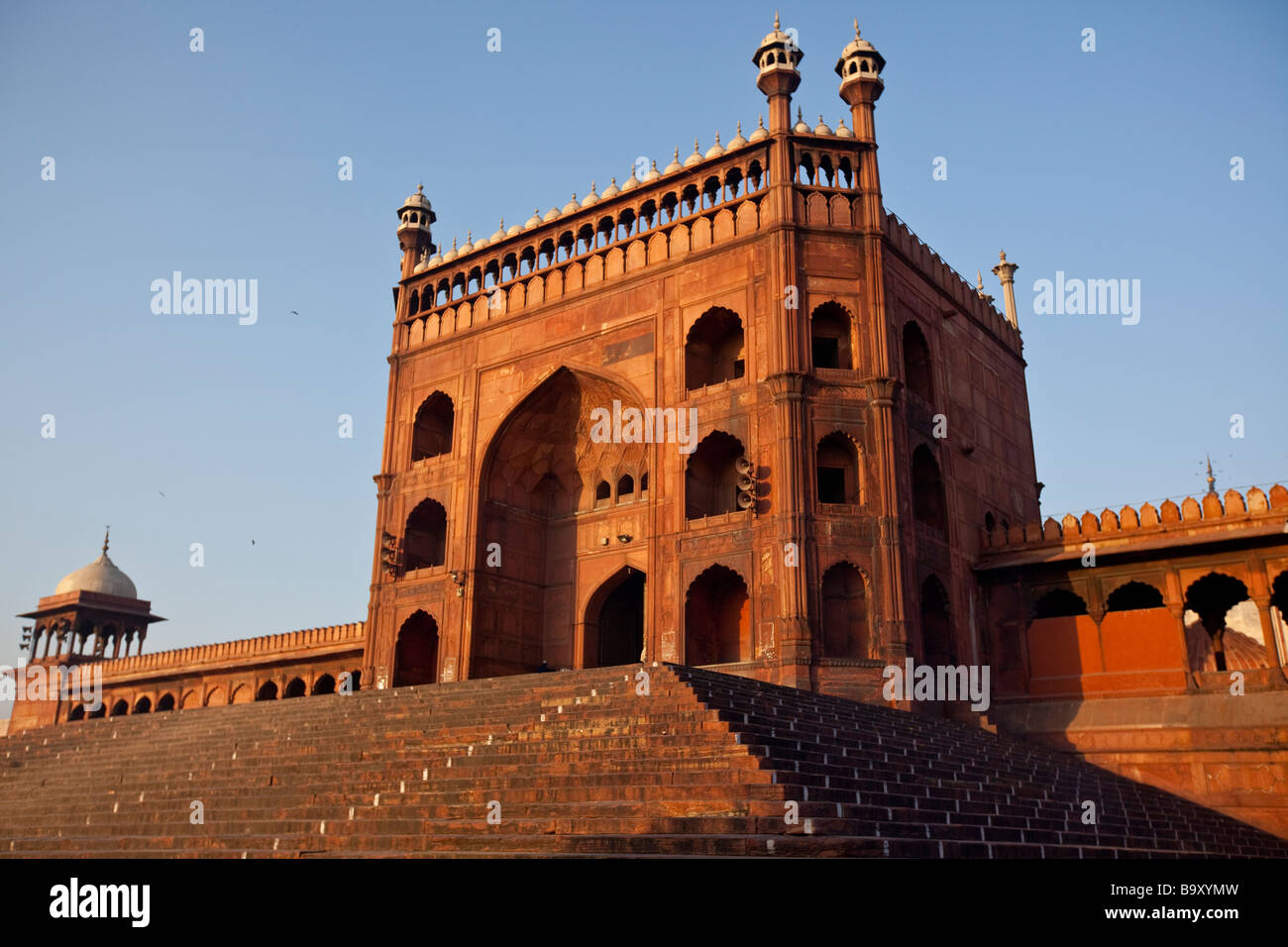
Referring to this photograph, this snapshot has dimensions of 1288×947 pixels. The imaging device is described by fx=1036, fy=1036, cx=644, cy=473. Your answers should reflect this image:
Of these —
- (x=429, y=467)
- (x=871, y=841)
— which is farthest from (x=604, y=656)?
(x=871, y=841)

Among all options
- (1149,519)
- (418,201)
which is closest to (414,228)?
(418,201)

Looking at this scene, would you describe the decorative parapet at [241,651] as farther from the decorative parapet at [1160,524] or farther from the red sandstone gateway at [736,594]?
the decorative parapet at [1160,524]

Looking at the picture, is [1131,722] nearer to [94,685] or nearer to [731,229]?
[731,229]

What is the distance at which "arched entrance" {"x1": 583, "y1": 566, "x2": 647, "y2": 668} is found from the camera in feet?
72.5

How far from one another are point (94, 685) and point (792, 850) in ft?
111

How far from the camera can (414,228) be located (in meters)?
26.7

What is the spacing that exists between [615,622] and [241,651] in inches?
541

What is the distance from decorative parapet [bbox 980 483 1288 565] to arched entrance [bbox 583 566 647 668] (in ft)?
25.5

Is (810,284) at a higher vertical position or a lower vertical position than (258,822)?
higher

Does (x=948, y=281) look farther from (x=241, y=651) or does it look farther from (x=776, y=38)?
(x=241, y=651)

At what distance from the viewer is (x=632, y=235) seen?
22469mm

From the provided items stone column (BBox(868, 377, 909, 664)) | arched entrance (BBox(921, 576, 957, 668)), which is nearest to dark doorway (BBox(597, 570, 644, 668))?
arched entrance (BBox(921, 576, 957, 668))

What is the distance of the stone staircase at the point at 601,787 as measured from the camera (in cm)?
880
